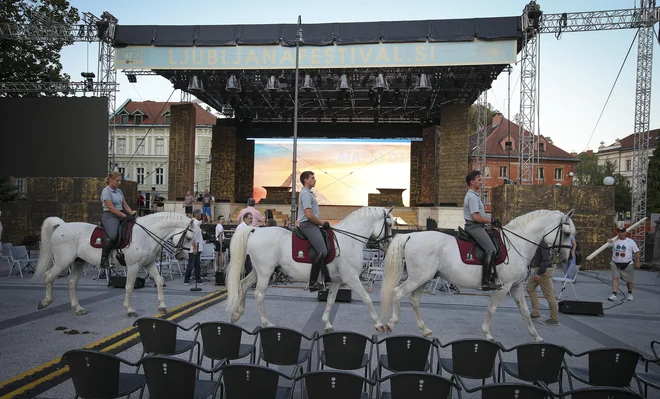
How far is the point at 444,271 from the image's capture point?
23.4 feet

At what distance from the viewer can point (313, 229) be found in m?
7.17

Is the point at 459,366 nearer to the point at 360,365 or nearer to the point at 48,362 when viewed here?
the point at 360,365

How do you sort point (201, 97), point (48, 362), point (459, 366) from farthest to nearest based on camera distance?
1. point (201, 97)
2. point (48, 362)
3. point (459, 366)

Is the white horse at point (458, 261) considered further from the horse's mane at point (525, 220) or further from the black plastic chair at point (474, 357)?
the black plastic chair at point (474, 357)

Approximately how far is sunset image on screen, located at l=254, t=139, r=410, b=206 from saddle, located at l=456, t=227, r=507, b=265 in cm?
2284

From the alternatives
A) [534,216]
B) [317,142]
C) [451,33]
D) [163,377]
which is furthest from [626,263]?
[317,142]

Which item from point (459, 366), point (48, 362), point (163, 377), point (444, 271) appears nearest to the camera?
point (163, 377)

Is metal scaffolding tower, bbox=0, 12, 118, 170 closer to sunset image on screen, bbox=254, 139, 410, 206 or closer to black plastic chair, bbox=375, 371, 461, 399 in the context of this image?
sunset image on screen, bbox=254, 139, 410, 206

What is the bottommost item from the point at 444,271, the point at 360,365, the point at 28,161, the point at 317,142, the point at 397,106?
the point at 360,365

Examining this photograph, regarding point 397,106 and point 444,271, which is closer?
point 444,271

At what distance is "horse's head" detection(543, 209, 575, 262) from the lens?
23.9ft

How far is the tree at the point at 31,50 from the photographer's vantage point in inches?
947

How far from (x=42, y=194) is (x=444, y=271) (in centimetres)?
1967

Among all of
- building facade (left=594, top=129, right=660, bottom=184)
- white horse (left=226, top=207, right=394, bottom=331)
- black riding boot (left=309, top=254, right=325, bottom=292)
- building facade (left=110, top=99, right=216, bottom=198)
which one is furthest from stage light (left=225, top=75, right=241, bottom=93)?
building facade (left=594, top=129, right=660, bottom=184)
